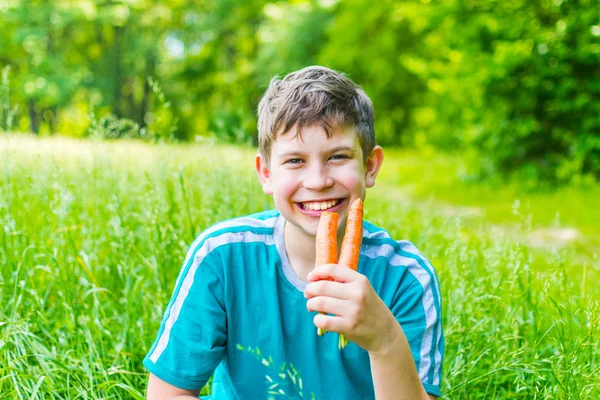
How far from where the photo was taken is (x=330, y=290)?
1.44 meters

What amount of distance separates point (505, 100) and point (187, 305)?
8025mm

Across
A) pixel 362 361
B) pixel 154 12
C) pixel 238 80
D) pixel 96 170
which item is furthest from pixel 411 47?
pixel 362 361

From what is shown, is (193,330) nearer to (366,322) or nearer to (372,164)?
(366,322)

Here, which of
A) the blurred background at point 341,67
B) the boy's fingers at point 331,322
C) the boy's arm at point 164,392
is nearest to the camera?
the boy's fingers at point 331,322

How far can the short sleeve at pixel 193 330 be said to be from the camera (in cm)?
179

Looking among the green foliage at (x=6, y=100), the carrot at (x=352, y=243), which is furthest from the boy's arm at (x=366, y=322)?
the green foliage at (x=6, y=100)

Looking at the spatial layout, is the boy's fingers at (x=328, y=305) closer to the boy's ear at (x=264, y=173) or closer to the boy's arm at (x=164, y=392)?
the boy's arm at (x=164, y=392)

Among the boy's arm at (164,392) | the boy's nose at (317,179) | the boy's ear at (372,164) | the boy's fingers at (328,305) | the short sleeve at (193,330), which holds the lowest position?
the boy's arm at (164,392)

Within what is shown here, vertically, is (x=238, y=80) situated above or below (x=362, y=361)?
above

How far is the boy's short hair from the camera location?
6.27 feet

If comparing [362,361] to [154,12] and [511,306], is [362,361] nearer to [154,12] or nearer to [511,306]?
[511,306]

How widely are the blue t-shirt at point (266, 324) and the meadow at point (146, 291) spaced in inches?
18.1

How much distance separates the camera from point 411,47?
68.2 feet

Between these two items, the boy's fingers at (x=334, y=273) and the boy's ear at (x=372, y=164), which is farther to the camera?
the boy's ear at (x=372, y=164)
